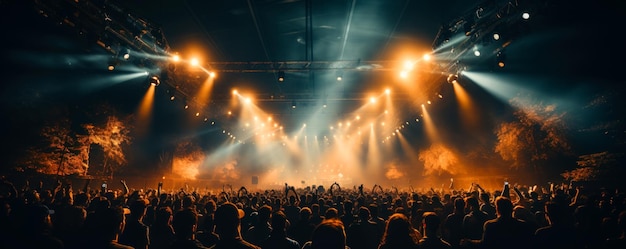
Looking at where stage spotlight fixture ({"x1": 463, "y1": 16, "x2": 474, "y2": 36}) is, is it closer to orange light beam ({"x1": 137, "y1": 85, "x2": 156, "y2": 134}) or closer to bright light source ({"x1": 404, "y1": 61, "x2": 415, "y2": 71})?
bright light source ({"x1": 404, "y1": 61, "x2": 415, "y2": 71})

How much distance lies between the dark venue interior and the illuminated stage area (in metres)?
0.08

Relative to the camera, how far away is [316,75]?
22438 millimetres

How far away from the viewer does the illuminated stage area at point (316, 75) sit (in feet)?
40.2

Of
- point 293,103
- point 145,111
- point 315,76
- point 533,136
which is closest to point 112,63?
point 145,111

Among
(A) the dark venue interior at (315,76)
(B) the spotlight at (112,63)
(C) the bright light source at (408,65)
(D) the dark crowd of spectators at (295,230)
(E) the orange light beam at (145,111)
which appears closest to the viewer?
(D) the dark crowd of spectators at (295,230)

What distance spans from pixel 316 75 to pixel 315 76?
26cm

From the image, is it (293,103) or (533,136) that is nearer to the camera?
(533,136)

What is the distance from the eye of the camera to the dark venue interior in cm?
1209

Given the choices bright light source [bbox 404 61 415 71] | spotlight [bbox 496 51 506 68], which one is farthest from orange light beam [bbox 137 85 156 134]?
spotlight [bbox 496 51 506 68]

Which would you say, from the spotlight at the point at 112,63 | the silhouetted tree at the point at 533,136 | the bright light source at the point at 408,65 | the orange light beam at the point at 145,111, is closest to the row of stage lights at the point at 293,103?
the bright light source at the point at 408,65

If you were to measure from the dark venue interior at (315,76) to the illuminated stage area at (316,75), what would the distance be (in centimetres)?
8

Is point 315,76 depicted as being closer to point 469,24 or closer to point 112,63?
point 469,24

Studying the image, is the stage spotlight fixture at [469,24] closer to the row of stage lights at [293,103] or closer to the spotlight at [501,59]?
the spotlight at [501,59]

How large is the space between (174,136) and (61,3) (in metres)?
17.8
